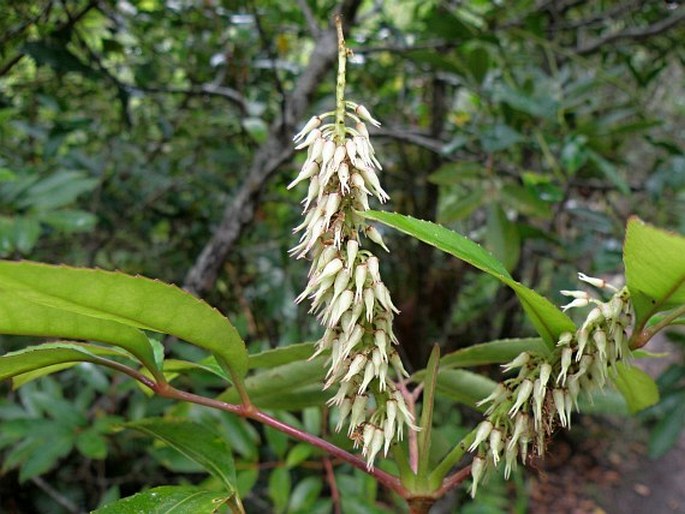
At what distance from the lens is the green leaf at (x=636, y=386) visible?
654 millimetres

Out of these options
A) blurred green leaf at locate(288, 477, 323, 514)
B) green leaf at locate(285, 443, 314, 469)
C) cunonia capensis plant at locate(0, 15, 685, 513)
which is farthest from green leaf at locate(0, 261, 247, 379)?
blurred green leaf at locate(288, 477, 323, 514)

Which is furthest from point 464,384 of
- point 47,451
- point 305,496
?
point 47,451

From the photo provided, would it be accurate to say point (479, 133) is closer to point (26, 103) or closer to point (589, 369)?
point (589, 369)

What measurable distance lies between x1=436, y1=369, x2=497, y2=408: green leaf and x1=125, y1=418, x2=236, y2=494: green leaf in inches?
9.5

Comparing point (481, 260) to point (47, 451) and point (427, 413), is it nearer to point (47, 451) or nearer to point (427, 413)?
point (427, 413)

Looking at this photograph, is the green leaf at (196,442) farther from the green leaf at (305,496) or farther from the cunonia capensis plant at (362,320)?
the green leaf at (305,496)

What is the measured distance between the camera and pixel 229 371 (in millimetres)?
594

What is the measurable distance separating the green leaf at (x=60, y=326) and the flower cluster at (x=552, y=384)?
29cm

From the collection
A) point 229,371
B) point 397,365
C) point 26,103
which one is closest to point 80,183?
point 26,103

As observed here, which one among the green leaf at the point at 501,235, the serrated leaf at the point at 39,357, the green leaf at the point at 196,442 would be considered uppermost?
the serrated leaf at the point at 39,357

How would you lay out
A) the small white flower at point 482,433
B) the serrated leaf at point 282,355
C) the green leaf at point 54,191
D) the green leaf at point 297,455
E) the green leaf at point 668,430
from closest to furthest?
the small white flower at point 482,433 < the serrated leaf at point 282,355 < the green leaf at point 297,455 < the green leaf at point 54,191 < the green leaf at point 668,430

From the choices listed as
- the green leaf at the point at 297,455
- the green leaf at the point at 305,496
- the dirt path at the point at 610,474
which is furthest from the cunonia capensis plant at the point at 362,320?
the dirt path at the point at 610,474

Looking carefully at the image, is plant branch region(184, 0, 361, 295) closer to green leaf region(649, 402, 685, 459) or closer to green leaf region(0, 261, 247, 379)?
green leaf region(0, 261, 247, 379)

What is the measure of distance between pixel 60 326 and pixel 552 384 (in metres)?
0.39
